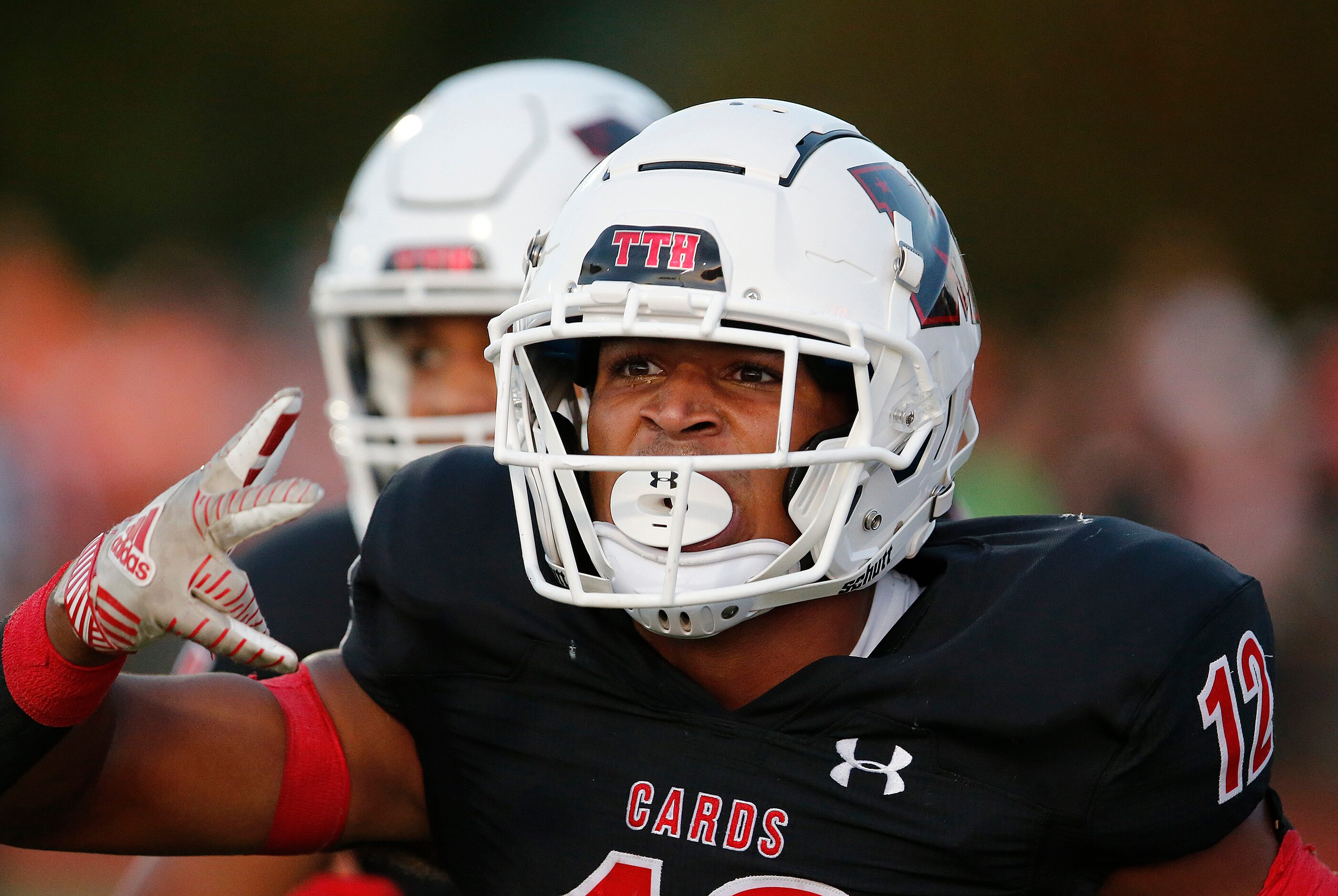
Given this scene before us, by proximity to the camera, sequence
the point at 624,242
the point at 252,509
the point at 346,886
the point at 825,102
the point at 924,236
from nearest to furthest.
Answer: the point at 252,509, the point at 624,242, the point at 924,236, the point at 346,886, the point at 825,102

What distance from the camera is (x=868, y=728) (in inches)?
70.6

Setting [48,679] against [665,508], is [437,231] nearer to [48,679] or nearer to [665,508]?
[665,508]

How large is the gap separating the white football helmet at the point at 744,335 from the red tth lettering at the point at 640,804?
21cm

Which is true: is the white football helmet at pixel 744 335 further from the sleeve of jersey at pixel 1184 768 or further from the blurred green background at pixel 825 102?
the blurred green background at pixel 825 102

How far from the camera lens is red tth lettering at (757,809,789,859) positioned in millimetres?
1748

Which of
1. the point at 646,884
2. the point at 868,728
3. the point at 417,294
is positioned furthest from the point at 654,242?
the point at 417,294

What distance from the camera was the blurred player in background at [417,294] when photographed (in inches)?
109

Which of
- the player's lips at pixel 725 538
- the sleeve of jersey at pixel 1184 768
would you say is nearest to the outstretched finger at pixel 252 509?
the player's lips at pixel 725 538

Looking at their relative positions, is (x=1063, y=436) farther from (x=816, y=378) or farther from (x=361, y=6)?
(x=361, y=6)

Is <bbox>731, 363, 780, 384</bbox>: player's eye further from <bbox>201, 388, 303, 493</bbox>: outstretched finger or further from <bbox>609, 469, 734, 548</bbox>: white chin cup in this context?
<bbox>201, 388, 303, 493</bbox>: outstretched finger

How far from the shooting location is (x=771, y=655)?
6.30ft

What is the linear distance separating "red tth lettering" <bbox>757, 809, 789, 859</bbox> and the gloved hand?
636mm

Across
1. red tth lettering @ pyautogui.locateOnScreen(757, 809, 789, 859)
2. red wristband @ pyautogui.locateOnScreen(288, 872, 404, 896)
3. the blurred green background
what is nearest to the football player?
red tth lettering @ pyautogui.locateOnScreen(757, 809, 789, 859)

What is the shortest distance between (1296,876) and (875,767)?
0.53 metres
